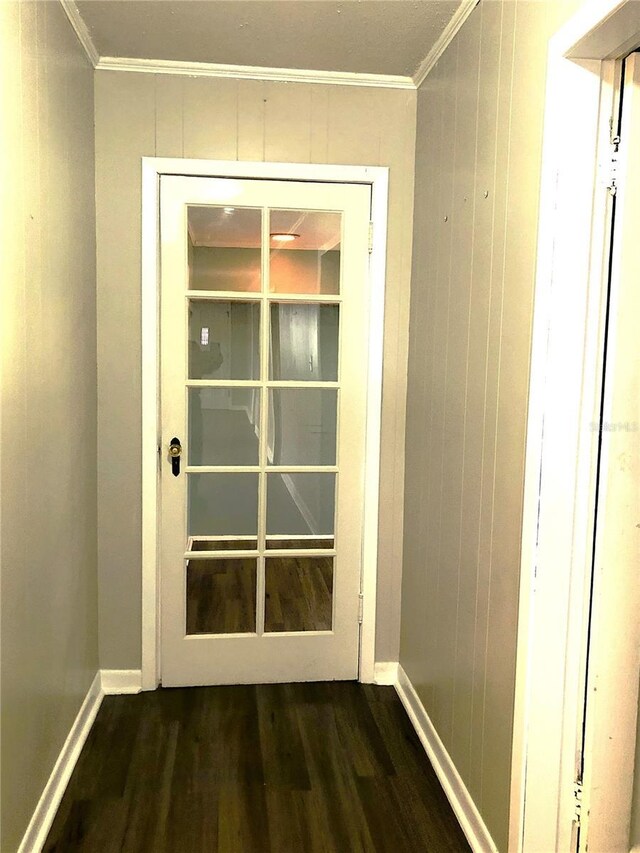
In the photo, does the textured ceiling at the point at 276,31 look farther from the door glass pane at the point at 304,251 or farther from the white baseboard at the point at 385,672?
the white baseboard at the point at 385,672

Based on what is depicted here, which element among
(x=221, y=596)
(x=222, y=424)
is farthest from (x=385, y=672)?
(x=222, y=424)

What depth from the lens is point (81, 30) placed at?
2457 mm

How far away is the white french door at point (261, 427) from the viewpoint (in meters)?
2.92

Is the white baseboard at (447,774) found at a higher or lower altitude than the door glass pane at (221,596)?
lower

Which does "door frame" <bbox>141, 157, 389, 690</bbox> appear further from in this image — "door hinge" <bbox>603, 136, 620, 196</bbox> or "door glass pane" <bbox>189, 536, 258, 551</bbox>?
"door hinge" <bbox>603, 136, 620, 196</bbox>

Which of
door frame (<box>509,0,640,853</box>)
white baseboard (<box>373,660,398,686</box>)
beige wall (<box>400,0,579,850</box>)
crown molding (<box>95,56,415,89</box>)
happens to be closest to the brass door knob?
beige wall (<box>400,0,579,850</box>)

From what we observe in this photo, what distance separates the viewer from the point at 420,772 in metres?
2.46

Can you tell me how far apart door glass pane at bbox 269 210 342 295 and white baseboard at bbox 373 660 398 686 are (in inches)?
61.8

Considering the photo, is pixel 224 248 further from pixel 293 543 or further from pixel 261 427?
pixel 293 543

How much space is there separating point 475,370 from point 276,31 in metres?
1.33

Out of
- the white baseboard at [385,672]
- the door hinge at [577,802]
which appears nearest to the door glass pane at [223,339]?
the white baseboard at [385,672]

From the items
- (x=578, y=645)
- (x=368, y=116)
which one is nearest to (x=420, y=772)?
(x=578, y=645)

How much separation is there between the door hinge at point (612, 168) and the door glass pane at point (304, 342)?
146 centimetres

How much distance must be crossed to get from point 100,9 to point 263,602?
2232mm
